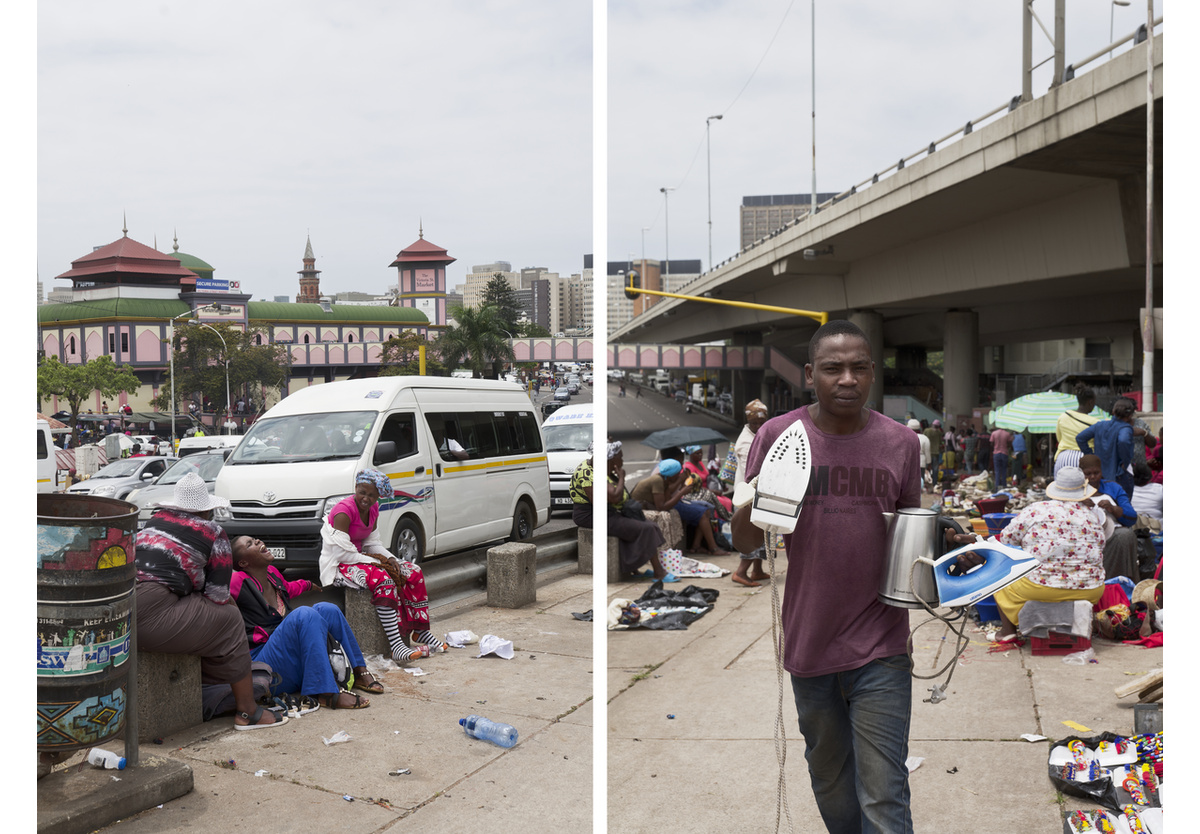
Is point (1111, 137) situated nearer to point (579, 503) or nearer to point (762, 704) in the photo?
point (579, 503)

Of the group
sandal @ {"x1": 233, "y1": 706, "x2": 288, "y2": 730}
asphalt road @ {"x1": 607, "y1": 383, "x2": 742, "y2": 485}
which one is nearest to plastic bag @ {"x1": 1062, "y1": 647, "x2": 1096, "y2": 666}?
sandal @ {"x1": 233, "y1": 706, "x2": 288, "y2": 730}

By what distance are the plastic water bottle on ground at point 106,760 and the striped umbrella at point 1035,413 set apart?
15.5 metres

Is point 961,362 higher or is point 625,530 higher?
point 961,362

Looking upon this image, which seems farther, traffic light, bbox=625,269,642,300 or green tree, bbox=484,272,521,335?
traffic light, bbox=625,269,642,300

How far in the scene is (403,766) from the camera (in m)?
4.75

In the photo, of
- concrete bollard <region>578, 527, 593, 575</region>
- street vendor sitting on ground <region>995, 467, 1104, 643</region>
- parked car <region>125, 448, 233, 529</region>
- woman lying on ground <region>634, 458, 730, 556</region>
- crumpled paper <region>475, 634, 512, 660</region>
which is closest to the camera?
parked car <region>125, 448, 233, 529</region>

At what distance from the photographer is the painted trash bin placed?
12.8 feet

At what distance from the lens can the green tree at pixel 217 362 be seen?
5582 millimetres

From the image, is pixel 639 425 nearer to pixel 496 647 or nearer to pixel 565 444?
pixel 565 444

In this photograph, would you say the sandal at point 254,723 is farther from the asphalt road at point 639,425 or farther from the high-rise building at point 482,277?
the asphalt road at point 639,425

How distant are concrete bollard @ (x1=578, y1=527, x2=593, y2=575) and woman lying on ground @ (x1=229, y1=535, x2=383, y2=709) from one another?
476 centimetres

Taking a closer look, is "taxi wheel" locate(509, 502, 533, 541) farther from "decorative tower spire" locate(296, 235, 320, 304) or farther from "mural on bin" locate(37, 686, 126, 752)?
"mural on bin" locate(37, 686, 126, 752)

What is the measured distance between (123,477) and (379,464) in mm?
3474

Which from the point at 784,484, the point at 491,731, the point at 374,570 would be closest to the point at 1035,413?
the point at 374,570
